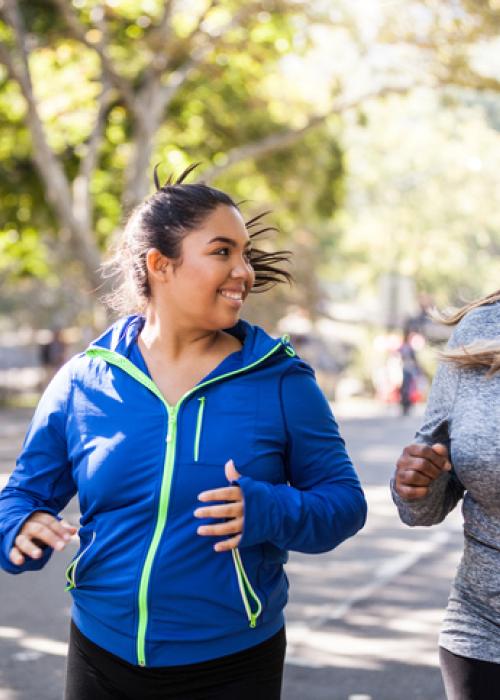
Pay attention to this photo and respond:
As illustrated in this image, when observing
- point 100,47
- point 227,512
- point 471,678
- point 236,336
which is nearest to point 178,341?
point 236,336

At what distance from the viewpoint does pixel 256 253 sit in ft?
11.7

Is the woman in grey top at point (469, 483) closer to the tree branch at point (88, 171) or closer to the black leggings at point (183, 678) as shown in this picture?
the black leggings at point (183, 678)

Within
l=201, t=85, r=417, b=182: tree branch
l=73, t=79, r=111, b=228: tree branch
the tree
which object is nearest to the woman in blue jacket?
the tree

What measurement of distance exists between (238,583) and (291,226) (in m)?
34.1

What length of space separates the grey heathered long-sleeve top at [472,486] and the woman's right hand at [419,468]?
0.15 ft

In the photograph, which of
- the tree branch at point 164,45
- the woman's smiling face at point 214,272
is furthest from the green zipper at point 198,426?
the tree branch at point 164,45

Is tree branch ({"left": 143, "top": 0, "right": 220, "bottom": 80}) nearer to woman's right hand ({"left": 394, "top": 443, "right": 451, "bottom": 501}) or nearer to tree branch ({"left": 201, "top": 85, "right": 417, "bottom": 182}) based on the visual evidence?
tree branch ({"left": 201, "top": 85, "right": 417, "bottom": 182})

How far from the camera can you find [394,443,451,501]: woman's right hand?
3.18m

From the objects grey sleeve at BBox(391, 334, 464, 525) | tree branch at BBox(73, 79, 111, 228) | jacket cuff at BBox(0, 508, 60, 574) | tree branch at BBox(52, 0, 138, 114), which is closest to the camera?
jacket cuff at BBox(0, 508, 60, 574)

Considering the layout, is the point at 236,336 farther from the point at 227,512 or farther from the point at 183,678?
the point at 183,678

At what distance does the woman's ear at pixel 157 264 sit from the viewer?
3246 millimetres

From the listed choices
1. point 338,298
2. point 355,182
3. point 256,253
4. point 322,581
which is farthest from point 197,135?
point 338,298

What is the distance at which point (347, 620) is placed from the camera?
297 inches

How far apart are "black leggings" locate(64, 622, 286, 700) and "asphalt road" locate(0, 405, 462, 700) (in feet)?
9.94
